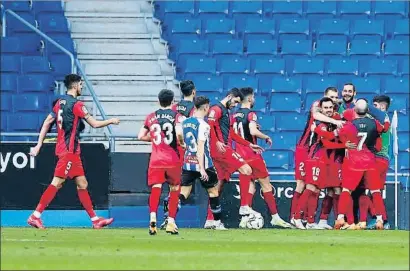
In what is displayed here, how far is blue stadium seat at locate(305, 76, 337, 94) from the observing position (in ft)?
79.3

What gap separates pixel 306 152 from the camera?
1859 centimetres

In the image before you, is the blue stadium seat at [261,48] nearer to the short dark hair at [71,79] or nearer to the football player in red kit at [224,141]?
the football player in red kit at [224,141]

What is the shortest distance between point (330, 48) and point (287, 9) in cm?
132

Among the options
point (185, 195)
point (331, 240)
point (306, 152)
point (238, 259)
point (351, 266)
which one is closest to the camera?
point (351, 266)

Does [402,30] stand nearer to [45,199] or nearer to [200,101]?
[200,101]

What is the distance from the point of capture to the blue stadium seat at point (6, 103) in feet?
76.7

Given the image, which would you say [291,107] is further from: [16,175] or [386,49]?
[16,175]

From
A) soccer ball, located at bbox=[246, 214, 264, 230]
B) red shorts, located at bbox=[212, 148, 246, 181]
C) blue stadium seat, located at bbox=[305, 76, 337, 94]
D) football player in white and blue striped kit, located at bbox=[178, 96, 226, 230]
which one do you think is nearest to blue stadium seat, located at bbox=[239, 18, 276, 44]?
blue stadium seat, located at bbox=[305, 76, 337, 94]

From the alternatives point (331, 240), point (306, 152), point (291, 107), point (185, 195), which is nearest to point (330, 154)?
point (306, 152)

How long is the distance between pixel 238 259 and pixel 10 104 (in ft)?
42.1

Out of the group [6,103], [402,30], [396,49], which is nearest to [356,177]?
[396,49]

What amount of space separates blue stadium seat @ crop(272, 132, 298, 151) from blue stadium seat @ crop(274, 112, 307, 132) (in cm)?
15

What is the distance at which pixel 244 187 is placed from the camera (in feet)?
59.7

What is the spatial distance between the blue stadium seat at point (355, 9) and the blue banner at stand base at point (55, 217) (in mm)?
8824
